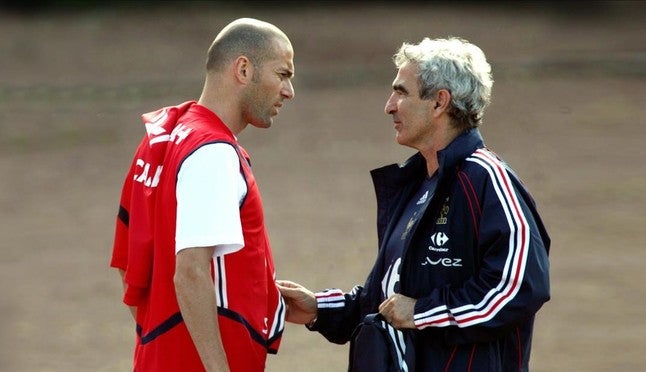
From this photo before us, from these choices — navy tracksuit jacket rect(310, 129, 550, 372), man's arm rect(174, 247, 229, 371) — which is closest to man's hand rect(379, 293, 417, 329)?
navy tracksuit jacket rect(310, 129, 550, 372)

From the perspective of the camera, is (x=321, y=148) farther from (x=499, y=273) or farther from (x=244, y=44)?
(x=499, y=273)

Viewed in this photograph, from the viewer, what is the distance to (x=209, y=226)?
10.2ft

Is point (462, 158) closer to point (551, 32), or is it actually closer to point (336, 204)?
point (336, 204)

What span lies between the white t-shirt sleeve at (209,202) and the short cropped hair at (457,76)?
0.72m

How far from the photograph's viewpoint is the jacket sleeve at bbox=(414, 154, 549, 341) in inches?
128

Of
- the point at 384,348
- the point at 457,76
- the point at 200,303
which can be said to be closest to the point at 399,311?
the point at 384,348

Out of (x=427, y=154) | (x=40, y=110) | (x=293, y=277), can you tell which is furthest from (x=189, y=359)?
(x=40, y=110)

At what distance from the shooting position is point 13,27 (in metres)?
19.4

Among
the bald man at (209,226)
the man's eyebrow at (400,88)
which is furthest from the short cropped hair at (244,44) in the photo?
the man's eyebrow at (400,88)

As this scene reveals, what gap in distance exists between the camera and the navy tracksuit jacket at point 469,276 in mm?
3275

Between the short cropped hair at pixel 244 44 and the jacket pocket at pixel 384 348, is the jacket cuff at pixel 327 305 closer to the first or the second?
the jacket pocket at pixel 384 348

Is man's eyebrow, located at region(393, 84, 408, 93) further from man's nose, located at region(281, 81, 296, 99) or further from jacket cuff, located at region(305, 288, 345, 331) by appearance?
jacket cuff, located at region(305, 288, 345, 331)

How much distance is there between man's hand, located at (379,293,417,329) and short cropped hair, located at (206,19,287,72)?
2.67 ft

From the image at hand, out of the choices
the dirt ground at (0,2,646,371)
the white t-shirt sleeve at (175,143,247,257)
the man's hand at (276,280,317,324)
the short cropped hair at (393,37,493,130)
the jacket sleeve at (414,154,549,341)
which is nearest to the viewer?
the white t-shirt sleeve at (175,143,247,257)
